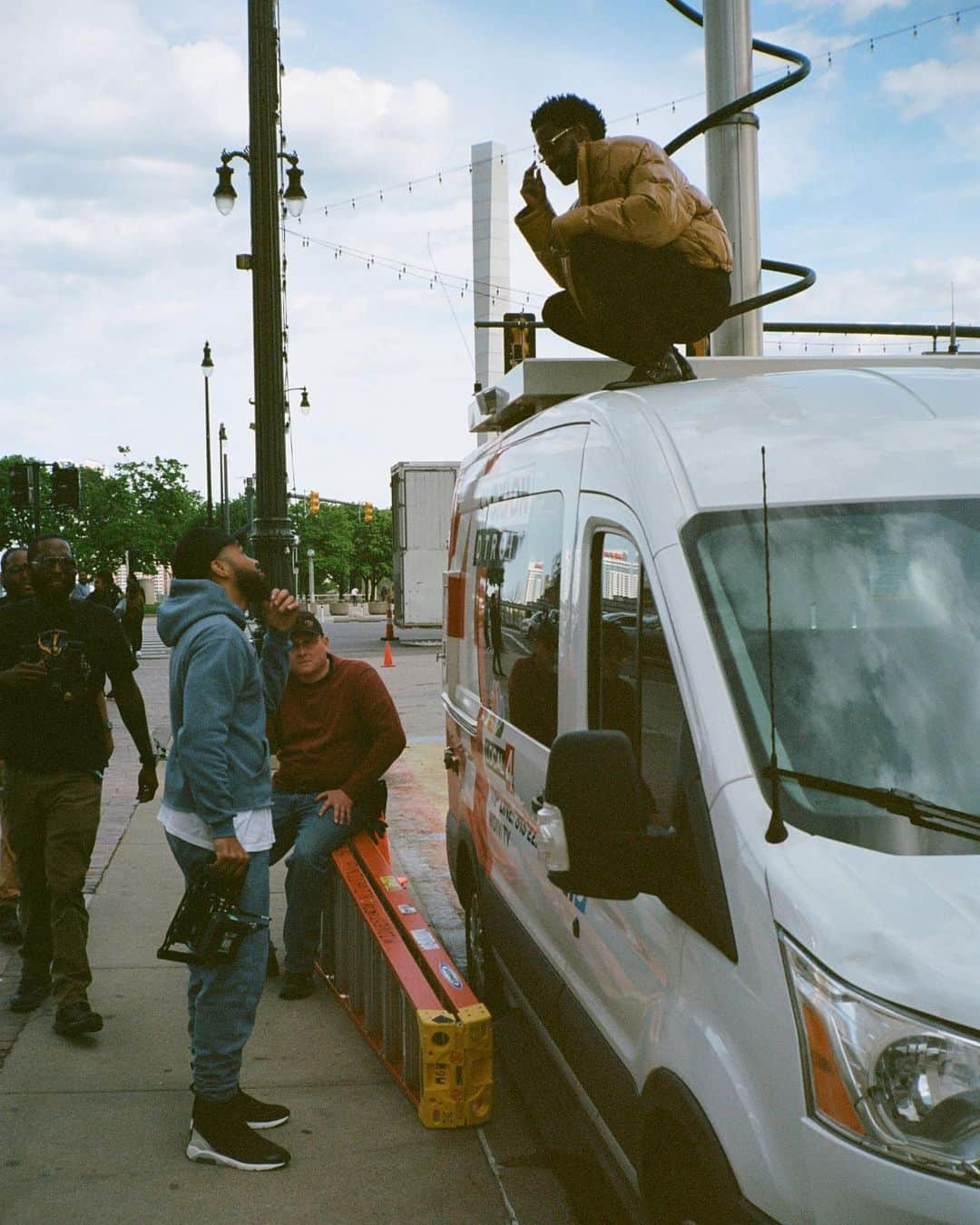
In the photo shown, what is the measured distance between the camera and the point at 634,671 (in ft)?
10.1

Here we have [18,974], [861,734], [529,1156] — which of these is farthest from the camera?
[18,974]

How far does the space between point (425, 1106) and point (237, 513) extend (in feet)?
258

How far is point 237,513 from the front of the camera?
8106 cm

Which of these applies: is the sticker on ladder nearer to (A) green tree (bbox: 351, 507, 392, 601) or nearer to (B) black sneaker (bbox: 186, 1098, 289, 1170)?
(B) black sneaker (bbox: 186, 1098, 289, 1170)

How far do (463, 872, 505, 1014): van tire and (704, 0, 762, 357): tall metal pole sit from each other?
2.92 metres

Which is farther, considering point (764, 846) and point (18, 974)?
point (18, 974)

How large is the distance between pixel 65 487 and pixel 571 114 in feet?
58.9

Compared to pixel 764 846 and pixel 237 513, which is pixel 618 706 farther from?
pixel 237 513

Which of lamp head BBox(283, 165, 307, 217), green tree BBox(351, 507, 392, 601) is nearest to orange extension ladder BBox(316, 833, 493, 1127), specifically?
lamp head BBox(283, 165, 307, 217)

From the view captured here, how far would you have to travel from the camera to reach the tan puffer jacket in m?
3.88

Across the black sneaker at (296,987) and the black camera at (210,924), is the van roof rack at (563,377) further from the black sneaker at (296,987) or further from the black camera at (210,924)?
the black sneaker at (296,987)

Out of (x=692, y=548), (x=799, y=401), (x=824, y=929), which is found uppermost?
(x=799, y=401)

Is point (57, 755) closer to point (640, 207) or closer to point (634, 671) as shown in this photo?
point (634, 671)

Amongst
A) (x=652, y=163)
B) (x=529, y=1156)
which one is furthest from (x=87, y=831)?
(x=652, y=163)
